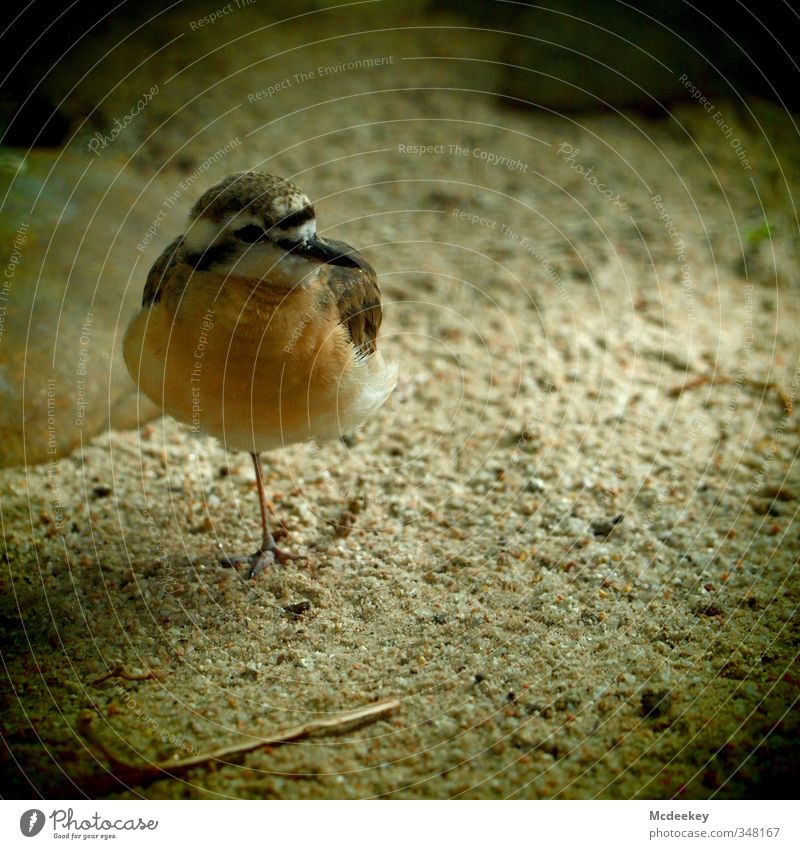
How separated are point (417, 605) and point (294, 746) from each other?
3.46ft

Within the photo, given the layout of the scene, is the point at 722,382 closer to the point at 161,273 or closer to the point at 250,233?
the point at 250,233

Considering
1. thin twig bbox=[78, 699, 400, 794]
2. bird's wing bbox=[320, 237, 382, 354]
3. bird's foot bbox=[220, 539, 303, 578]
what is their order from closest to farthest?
1. thin twig bbox=[78, 699, 400, 794]
2. bird's wing bbox=[320, 237, 382, 354]
3. bird's foot bbox=[220, 539, 303, 578]

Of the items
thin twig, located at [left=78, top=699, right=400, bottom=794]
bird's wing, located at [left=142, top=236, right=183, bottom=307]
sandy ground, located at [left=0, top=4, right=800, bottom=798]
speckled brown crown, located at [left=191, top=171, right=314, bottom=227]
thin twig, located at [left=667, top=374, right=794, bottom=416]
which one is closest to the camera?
thin twig, located at [left=78, top=699, right=400, bottom=794]

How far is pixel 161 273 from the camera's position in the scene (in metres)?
4.04

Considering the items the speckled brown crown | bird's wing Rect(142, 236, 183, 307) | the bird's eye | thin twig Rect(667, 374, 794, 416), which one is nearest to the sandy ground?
thin twig Rect(667, 374, 794, 416)

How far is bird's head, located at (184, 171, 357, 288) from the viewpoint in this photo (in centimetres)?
365

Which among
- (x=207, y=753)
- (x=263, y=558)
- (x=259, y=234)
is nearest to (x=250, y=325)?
(x=259, y=234)

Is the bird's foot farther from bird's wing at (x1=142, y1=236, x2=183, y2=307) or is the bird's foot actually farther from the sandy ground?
bird's wing at (x1=142, y1=236, x2=183, y2=307)

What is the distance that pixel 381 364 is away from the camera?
4.30 m

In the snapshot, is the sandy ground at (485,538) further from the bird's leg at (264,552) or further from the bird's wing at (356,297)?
the bird's wing at (356,297)

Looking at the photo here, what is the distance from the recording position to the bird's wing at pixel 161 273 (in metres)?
3.94

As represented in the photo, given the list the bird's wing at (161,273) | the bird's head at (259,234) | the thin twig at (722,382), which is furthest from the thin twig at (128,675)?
the thin twig at (722,382)

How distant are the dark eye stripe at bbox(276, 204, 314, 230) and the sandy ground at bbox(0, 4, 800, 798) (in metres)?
1.77
